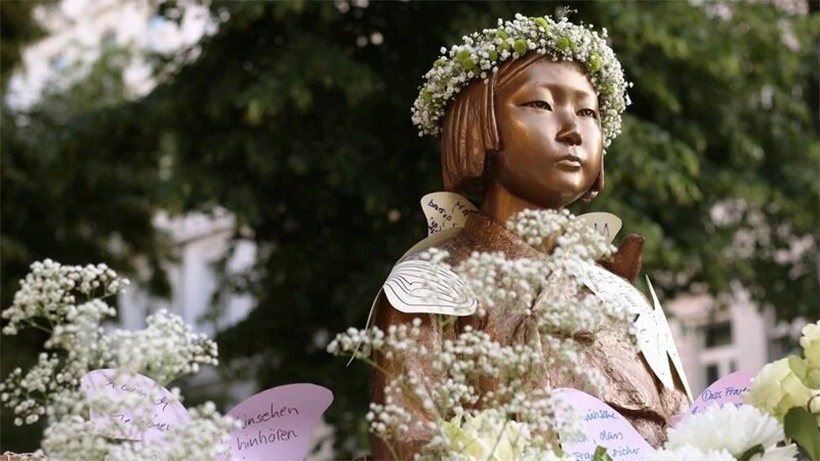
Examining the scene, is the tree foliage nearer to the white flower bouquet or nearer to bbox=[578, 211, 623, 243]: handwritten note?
bbox=[578, 211, 623, 243]: handwritten note

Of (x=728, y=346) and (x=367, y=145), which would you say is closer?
(x=367, y=145)

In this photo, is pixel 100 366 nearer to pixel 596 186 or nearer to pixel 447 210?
pixel 447 210

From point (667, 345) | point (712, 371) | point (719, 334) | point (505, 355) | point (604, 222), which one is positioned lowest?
point (505, 355)

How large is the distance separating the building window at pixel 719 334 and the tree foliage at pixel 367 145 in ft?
25.7

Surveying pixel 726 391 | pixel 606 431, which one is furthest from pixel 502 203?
pixel 606 431

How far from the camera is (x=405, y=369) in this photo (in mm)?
3490

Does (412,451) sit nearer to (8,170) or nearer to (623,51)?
(623,51)

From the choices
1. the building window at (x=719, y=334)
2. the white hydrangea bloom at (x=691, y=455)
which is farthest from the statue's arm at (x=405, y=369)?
the building window at (x=719, y=334)

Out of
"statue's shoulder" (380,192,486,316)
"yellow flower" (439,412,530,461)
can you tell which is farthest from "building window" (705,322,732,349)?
"yellow flower" (439,412,530,461)

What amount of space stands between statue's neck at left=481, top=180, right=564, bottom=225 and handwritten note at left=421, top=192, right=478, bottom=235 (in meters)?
0.11

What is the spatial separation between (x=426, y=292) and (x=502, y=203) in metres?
0.54

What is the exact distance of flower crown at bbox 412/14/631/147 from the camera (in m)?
4.42

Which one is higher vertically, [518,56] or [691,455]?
[518,56]

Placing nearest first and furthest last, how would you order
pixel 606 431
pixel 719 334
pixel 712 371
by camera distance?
pixel 606 431 < pixel 712 371 < pixel 719 334
